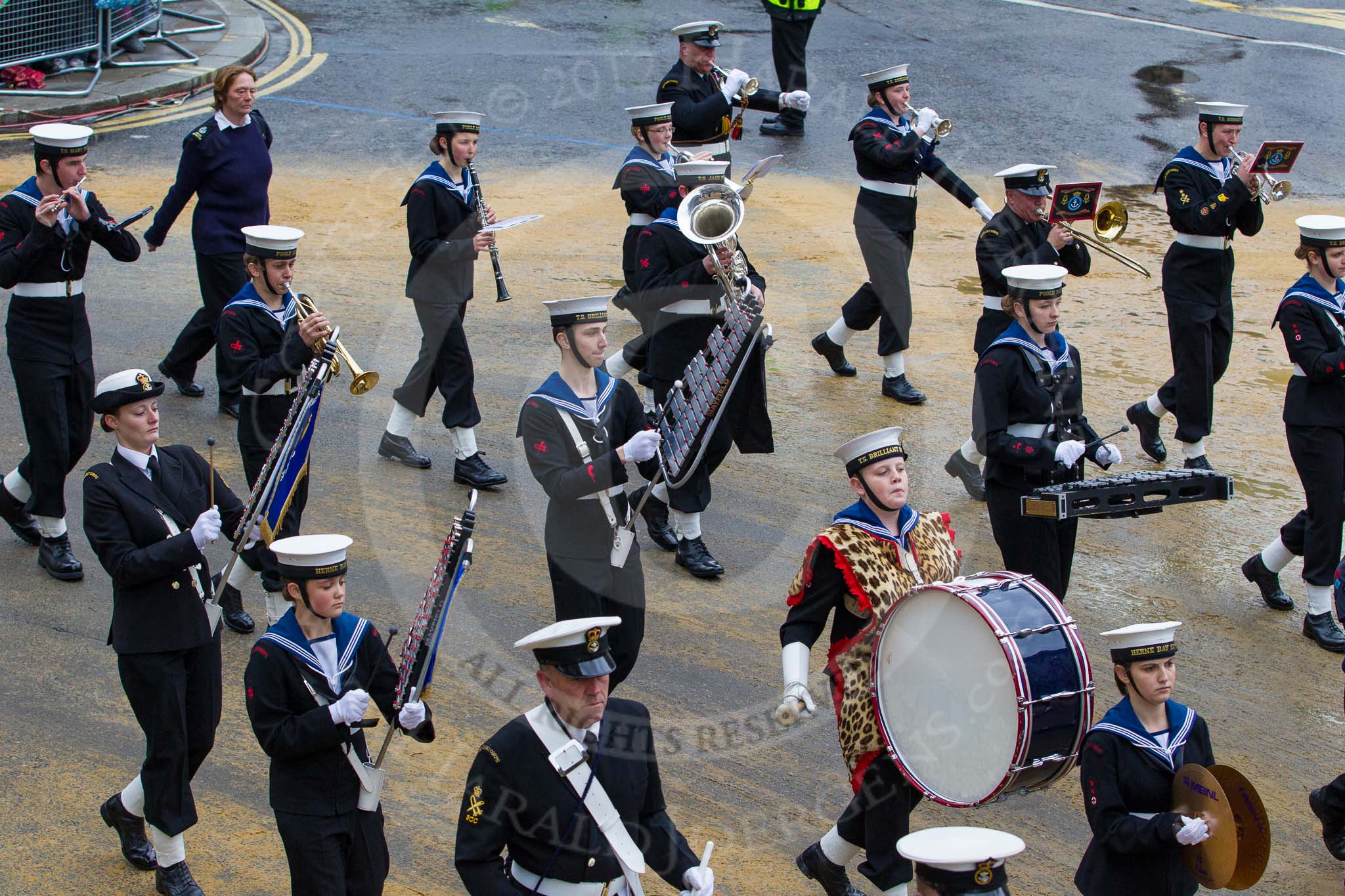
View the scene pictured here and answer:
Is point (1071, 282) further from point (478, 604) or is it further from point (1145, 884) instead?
point (1145, 884)

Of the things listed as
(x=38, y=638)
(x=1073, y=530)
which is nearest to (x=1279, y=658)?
(x=1073, y=530)

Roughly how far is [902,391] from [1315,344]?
A: 3.14m

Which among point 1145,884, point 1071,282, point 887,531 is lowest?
point 1071,282

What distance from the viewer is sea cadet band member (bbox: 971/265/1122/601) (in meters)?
6.84

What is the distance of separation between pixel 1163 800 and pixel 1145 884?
0.32 m

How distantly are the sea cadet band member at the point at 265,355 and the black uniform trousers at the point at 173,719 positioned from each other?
1.24m

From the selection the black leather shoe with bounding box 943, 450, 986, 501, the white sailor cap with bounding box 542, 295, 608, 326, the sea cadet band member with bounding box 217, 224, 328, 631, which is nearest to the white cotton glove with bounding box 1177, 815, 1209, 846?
the white sailor cap with bounding box 542, 295, 608, 326

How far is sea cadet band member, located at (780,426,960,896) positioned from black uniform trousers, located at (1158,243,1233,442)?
14.0ft

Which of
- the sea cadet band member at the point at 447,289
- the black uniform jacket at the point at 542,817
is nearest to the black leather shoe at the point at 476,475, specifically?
the sea cadet band member at the point at 447,289

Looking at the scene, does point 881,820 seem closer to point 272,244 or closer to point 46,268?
point 272,244

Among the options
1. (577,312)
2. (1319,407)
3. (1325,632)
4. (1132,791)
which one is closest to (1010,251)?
(1319,407)

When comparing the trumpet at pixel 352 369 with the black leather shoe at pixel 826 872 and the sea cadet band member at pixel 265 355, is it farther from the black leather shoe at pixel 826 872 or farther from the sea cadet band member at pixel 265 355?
the black leather shoe at pixel 826 872

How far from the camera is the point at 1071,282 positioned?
12.8 meters

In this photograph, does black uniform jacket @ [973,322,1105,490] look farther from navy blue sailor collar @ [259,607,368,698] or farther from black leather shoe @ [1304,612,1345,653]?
navy blue sailor collar @ [259,607,368,698]
